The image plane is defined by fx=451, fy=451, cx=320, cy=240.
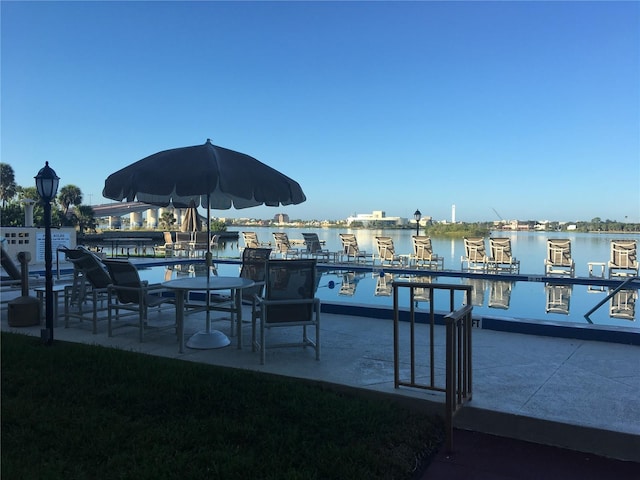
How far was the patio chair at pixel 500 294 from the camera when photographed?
7.74m

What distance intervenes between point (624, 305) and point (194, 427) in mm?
7894

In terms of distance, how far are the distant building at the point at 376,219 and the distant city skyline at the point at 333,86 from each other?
7402mm

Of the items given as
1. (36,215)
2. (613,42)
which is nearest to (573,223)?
A: (613,42)

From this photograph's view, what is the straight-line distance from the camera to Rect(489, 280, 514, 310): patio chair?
7.74 m

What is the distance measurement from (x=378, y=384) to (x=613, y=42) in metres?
10.3

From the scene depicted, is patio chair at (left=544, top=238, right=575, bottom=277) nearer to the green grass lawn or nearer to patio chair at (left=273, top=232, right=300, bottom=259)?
patio chair at (left=273, top=232, right=300, bottom=259)

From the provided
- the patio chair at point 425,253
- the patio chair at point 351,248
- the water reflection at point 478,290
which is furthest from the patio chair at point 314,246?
the water reflection at point 478,290

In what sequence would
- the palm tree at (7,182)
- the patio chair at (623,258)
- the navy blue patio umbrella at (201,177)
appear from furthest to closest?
1. the palm tree at (7,182)
2. the patio chair at (623,258)
3. the navy blue patio umbrella at (201,177)

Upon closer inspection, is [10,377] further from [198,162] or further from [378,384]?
[378,384]

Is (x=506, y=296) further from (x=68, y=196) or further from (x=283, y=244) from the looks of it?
(x=68, y=196)

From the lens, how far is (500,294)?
9.03 m

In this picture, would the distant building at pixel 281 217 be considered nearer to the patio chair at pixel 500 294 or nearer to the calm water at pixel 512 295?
the calm water at pixel 512 295

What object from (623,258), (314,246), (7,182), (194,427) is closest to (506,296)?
(623,258)

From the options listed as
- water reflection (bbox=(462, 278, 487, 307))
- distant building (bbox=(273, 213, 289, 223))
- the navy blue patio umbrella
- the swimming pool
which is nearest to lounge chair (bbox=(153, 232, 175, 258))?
the swimming pool
